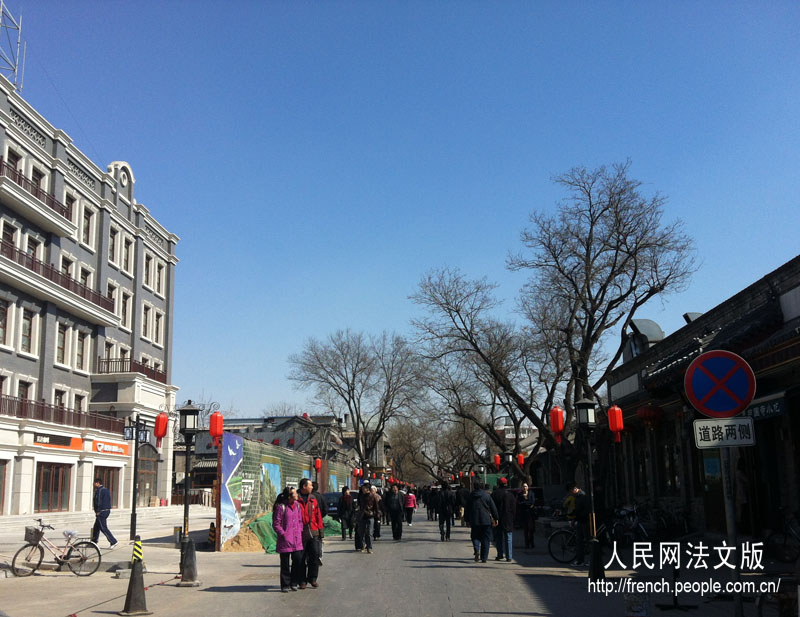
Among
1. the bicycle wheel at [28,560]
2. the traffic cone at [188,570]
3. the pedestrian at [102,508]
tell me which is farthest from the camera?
the pedestrian at [102,508]

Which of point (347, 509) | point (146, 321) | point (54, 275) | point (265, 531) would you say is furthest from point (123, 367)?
point (265, 531)

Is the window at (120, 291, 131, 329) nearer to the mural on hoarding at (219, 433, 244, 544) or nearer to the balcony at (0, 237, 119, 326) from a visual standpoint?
the balcony at (0, 237, 119, 326)

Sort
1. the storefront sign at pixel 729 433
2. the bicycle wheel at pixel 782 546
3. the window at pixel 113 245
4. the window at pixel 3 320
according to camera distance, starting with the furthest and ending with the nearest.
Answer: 1. the window at pixel 113 245
2. the window at pixel 3 320
3. the bicycle wheel at pixel 782 546
4. the storefront sign at pixel 729 433

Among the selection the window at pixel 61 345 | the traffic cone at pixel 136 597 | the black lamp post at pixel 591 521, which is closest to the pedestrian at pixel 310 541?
the traffic cone at pixel 136 597

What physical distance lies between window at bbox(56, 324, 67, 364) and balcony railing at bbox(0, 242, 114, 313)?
1.93 metres

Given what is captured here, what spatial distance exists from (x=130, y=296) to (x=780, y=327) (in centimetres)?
3759

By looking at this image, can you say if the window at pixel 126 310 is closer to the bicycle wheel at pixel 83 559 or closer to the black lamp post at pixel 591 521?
the bicycle wheel at pixel 83 559

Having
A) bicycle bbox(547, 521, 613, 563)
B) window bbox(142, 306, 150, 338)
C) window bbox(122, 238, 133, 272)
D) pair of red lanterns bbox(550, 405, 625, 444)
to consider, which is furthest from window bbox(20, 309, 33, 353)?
bicycle bbox(547, 521, 613, 563)

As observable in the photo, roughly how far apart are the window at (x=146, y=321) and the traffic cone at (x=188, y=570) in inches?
1337

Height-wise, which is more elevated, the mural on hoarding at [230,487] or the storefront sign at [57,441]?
the storefront sign at [57,441]

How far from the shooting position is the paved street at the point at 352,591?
10.2 m

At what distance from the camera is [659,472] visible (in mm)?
22906

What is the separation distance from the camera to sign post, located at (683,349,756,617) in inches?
290

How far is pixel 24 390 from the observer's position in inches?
1312
